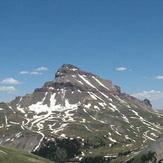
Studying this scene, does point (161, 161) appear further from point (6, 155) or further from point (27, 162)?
point (6, 155)

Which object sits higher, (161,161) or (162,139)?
(162,139)

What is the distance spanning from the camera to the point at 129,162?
151m

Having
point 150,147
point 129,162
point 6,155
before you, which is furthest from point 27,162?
point 150,147

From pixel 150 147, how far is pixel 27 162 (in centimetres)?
6555

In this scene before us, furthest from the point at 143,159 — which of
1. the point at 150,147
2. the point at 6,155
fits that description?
the point at 6,155

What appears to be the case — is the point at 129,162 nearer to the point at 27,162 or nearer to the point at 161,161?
the point at 161,161

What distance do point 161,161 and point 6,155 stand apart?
80.9 m

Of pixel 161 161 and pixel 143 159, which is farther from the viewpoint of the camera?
pixel 143 159

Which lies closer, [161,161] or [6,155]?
[161,161]

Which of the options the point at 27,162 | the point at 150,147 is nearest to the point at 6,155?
the point at 27,162

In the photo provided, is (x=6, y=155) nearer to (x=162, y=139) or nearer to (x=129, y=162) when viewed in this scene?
(x=129, y=162)

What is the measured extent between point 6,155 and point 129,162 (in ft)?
219

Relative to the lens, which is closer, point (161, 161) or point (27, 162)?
point (161, 161)

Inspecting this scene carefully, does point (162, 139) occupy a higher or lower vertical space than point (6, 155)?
higher
